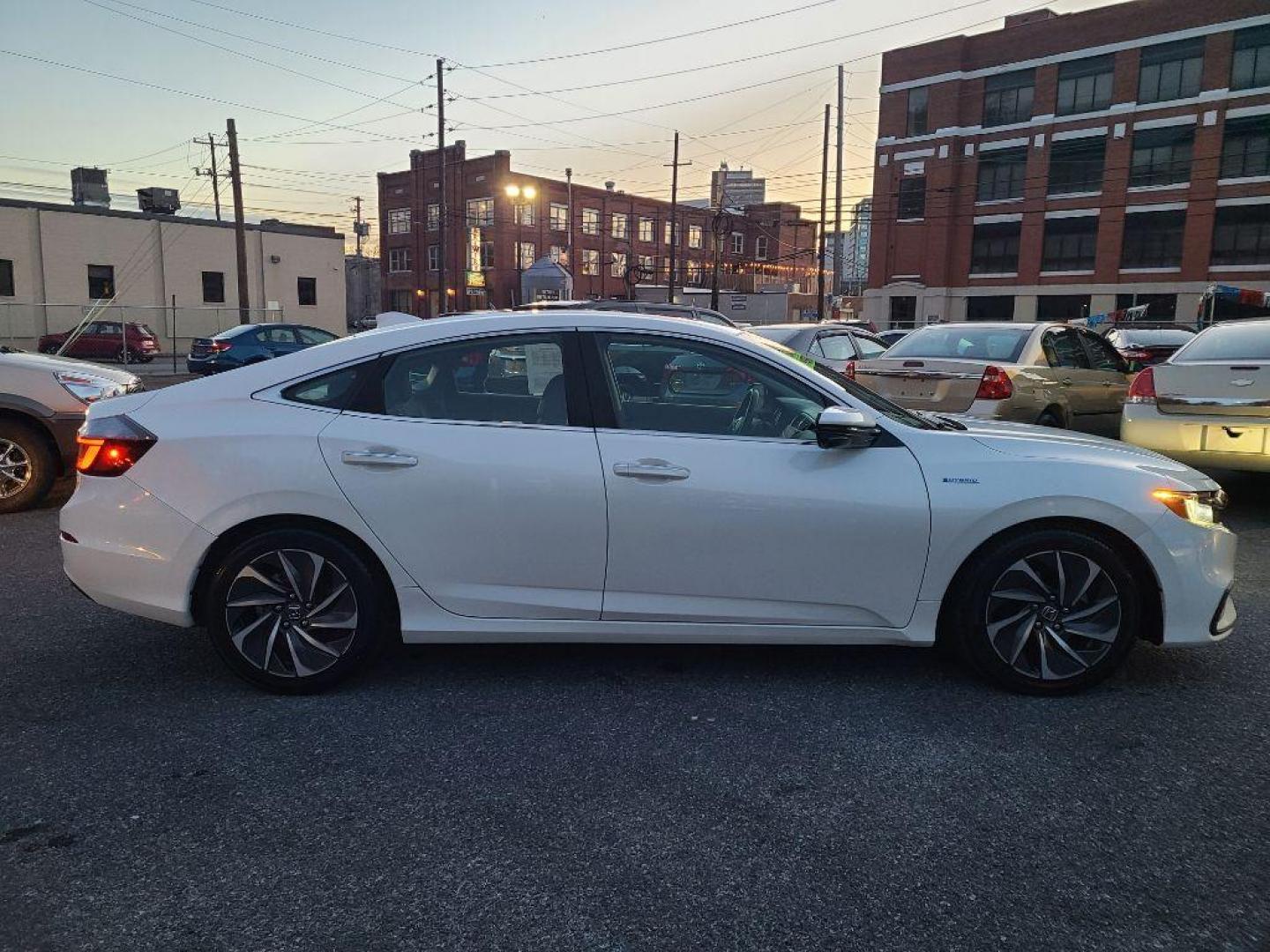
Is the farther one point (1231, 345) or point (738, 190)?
point (738, 190)

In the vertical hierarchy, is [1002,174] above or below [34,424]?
above

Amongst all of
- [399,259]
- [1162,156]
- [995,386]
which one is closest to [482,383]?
[995,386]

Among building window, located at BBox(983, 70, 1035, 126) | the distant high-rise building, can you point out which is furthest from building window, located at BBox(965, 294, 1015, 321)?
the distant high-rise building

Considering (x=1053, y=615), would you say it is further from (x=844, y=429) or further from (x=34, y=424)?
(x=34, y=424)

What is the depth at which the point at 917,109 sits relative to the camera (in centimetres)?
5216

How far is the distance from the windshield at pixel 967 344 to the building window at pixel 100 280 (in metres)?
41.1

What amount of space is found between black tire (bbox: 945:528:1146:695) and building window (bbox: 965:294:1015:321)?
50.2 metres

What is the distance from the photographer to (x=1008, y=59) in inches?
1937

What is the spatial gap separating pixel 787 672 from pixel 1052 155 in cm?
5303

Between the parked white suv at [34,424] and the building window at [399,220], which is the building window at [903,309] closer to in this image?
the building window at [399,220]

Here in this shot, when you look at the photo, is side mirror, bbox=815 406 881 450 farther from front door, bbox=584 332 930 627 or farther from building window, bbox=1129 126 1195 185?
building window, bbox=1129 126 1195 185

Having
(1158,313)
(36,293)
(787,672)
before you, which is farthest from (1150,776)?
(1158,313)

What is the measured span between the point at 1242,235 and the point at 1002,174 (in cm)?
1233

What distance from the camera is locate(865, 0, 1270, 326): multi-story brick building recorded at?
43.8 meters
